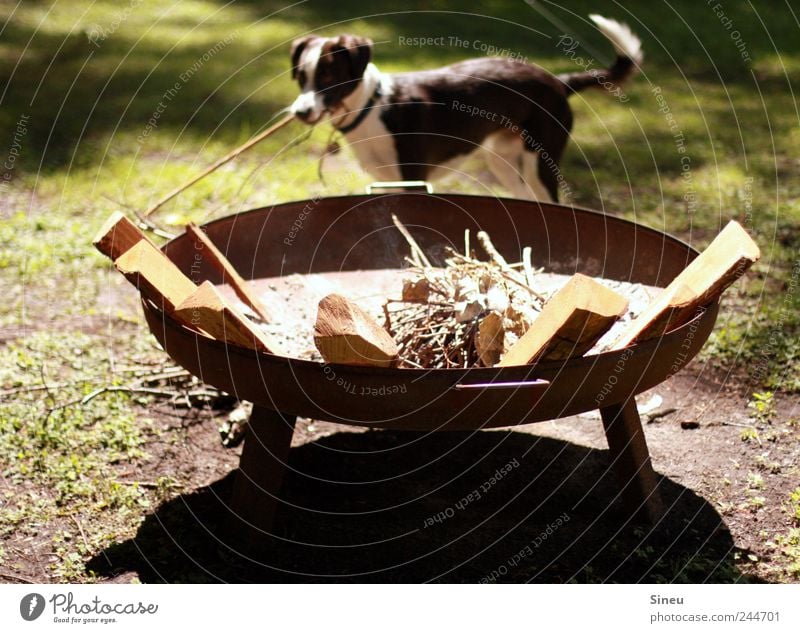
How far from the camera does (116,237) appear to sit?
77.0 inches

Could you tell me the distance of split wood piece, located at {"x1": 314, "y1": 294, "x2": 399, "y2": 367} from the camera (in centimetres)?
161

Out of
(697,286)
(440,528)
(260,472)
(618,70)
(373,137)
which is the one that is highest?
(618,70)

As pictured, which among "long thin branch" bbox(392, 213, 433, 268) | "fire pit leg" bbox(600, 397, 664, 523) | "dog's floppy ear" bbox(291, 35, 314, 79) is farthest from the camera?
"dog's floppy ear" bbox(291, 35, 314, 79)

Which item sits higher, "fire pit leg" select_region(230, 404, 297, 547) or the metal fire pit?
the metal fire pit

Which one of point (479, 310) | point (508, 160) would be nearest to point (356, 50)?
point (508, 160)

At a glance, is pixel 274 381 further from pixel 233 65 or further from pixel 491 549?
pixel 233 65

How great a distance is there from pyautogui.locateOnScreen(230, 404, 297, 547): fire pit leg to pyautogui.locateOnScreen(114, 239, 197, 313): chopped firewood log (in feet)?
Answer: 0.88

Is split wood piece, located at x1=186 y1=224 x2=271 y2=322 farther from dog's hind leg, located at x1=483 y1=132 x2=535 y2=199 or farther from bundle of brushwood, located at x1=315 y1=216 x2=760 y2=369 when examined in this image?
dog's hind leg, located at x1=483 y1=132 x2=535 y2=199

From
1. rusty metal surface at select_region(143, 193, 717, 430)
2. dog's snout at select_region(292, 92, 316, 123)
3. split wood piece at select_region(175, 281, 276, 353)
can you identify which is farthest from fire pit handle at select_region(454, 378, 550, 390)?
dog's snout at select_region(292, 92, 316, 123)

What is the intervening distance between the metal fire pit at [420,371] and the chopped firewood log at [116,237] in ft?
0.49

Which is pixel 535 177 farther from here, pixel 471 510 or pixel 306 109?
pixel 471 510

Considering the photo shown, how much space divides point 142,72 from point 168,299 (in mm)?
4333

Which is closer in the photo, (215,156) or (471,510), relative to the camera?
(471,510)

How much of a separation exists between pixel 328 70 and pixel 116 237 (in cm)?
118
